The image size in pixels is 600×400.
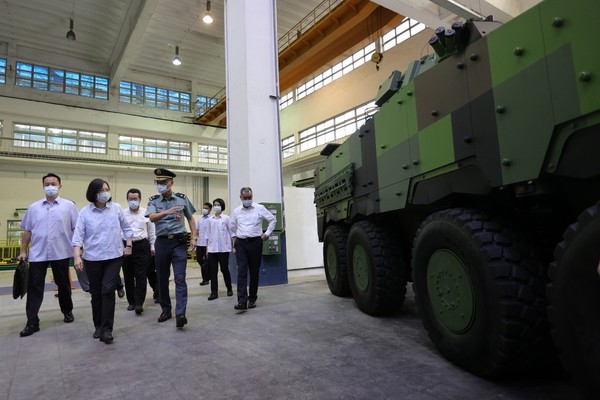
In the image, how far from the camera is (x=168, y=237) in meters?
4.11

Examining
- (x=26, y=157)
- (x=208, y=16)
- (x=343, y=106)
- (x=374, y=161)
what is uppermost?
(x=208, y=16)

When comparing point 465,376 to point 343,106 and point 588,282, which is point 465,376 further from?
point 343,106

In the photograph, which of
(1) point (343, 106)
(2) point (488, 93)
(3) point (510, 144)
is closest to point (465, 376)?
Result: (3) point (510, 144)

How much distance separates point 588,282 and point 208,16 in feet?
47.9

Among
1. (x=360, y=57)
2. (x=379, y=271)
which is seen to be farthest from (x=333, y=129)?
(x=379, y=271)

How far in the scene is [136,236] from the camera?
504 centimetres

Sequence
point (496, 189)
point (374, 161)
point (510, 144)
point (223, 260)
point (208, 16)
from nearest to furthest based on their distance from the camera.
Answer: point (510, 144), point (496, 189), point (374, 161), point (223, 260), point (208, 16)

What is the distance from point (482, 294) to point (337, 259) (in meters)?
3.05

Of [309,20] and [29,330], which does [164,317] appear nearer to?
[29,330]

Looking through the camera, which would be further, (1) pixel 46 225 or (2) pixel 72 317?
(2) pixel 72 317

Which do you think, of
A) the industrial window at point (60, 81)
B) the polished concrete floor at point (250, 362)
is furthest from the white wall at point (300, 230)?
the industrial window at point (60, 81)

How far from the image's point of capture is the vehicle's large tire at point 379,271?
3773 mm

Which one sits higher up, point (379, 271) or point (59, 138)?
point (59, 138)

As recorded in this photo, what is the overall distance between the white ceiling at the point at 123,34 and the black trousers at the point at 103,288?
1129 cm
